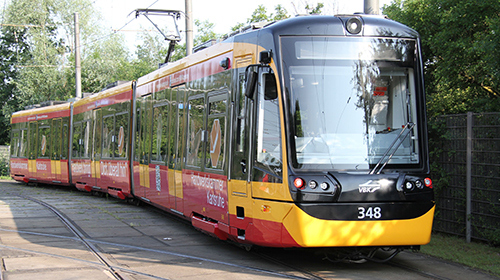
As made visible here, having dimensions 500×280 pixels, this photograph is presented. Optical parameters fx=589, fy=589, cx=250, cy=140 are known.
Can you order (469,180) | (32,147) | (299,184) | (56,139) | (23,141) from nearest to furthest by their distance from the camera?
(299,184), (469,180), (56,139), (32,147), (23,141)

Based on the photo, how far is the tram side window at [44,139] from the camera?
23.4m

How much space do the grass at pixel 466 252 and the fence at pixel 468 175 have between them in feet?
0.64

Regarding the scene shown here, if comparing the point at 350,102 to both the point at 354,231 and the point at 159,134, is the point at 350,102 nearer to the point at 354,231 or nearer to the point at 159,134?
the point at 354,231

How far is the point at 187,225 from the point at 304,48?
19.1ft

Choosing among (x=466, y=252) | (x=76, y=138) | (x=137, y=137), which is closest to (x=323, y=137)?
(x=466, y=252)

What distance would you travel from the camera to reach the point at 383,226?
6.96 meters

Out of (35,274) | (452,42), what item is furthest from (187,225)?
(452,42)

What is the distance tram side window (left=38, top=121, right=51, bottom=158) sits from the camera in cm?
2339

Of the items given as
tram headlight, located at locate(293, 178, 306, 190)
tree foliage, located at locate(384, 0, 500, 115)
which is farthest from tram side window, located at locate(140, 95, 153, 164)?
tree foliage, located at locate(384, 0, 500, 115)

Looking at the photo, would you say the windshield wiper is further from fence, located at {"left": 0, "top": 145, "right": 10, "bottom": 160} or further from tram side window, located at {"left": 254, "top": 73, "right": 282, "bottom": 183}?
fence, located at {"left": 0, "top": 145, "right": 10, "bottom": 160}

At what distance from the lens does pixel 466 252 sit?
8500 mm

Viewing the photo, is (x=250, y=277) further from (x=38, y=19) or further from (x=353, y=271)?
(x=38, y=19)

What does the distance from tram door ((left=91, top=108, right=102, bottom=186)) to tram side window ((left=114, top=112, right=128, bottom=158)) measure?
189cm

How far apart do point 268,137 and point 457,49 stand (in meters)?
9.52
